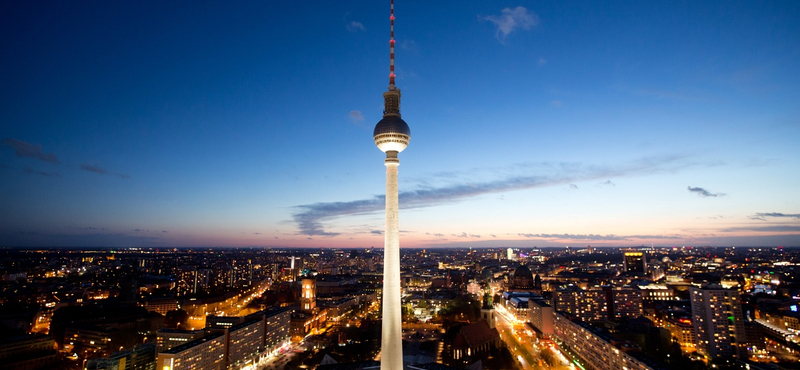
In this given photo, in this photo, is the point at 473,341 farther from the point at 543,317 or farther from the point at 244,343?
the point at 244,343

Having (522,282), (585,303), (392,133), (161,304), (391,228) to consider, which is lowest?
(161,304)

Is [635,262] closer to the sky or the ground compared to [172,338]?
closer to the sky

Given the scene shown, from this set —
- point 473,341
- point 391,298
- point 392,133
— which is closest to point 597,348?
point 473,341

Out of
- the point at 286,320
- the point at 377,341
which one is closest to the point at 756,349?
the point at 377,341

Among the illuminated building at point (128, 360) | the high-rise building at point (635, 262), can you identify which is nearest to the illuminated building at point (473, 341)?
the illuminated building at point (128, 360)

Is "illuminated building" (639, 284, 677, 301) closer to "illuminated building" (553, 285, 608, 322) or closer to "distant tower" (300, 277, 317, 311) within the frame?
"illuminated building" (553, 285, 608, 322)

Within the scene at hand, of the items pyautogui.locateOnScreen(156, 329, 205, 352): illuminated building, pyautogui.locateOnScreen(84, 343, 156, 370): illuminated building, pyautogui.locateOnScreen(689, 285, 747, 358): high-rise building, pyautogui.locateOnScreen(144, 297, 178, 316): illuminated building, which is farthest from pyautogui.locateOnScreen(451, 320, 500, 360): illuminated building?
pyautogui.locateOnScreen(144, 297, 178, 316): illuminated building
